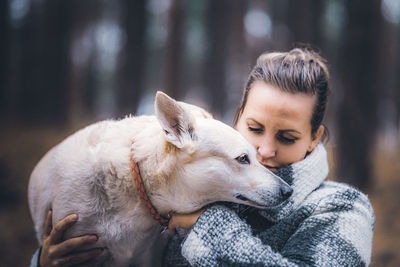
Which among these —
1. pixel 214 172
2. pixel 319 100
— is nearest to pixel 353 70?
pixel 319 100

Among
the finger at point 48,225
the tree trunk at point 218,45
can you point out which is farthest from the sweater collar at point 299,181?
the tree trunk at point 218,45

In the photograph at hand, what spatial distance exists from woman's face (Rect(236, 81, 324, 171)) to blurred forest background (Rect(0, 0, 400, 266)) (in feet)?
2.11

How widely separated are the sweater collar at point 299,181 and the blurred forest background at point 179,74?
3.10 feet

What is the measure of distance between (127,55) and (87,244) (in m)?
7.10

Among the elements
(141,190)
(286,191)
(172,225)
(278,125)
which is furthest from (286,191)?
(141,190)

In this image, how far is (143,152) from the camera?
1.69 metres

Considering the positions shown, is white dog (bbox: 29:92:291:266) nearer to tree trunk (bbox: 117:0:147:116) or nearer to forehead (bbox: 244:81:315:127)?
forehead (bbox: 244:81:315:127)

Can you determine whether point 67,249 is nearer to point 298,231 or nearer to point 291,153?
point 298,231

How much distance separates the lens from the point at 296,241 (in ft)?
4.55

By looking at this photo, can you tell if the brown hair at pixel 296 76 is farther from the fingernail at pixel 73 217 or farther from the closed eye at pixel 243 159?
the fingernail at pixel 73 217

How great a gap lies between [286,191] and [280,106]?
1.57 feet

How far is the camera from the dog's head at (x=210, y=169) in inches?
64.7

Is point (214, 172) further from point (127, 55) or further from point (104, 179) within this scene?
point (127, 55)

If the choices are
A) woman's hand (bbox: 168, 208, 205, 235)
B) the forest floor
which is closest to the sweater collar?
woman's hand (bbox: 168, 208, 205, 235)
